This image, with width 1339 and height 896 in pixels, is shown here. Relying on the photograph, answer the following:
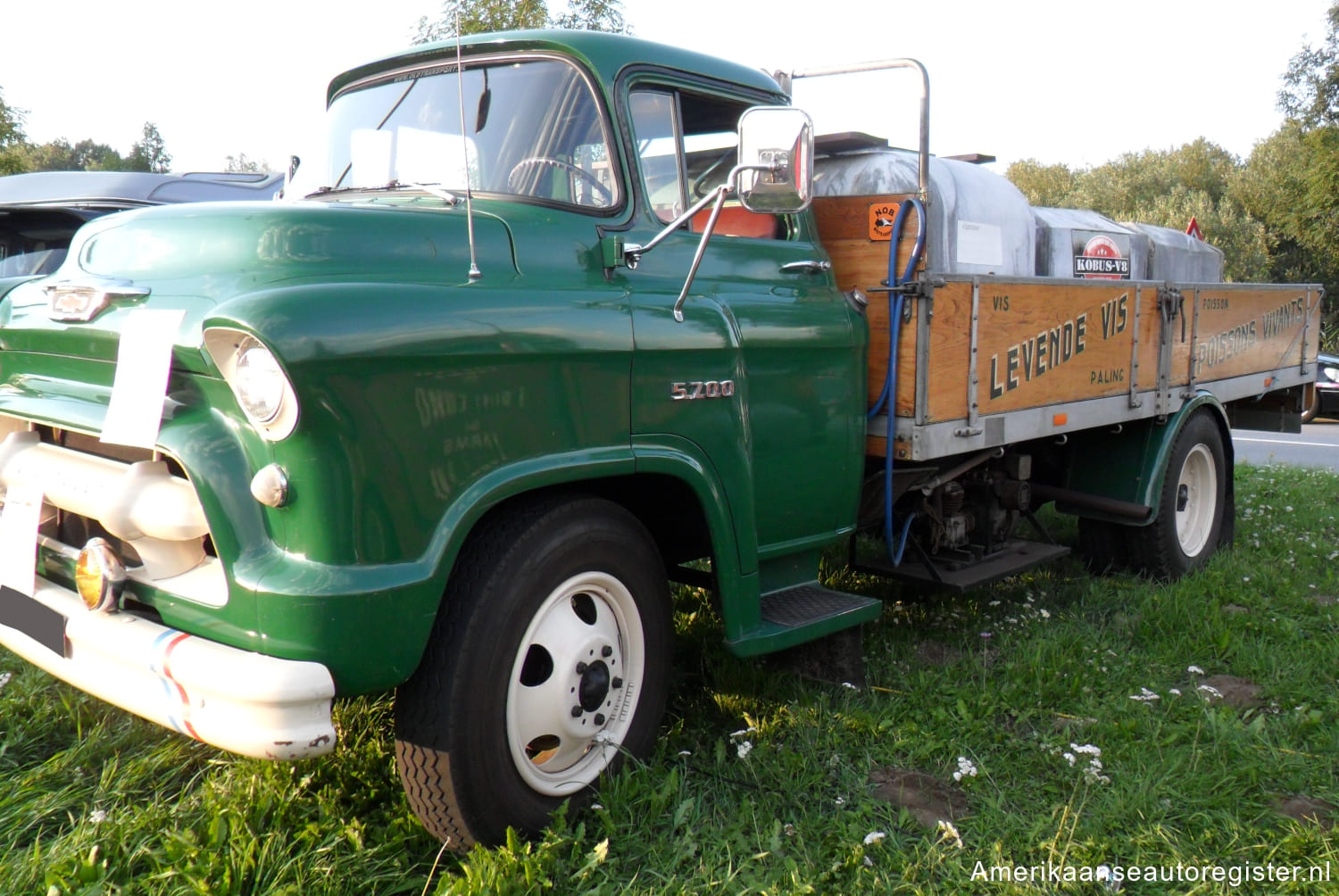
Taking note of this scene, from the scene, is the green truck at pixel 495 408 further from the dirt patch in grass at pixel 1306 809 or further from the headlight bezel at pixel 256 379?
the dirt patch in grass at pixel 1306 809

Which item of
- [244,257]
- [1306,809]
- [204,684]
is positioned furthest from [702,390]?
[1306,809]

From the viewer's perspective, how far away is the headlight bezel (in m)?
2.26

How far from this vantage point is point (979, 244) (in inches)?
176

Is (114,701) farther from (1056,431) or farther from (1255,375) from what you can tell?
(1255,375)

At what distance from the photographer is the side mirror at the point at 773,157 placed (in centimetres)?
292

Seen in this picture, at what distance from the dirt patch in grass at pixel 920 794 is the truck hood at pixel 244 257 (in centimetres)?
186

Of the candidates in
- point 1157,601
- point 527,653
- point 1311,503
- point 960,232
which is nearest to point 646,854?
point 527,653

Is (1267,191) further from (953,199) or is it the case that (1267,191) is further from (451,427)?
(451,427)

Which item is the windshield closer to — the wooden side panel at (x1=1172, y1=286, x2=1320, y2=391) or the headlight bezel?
the headlight bezel

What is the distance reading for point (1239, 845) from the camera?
9.67ft

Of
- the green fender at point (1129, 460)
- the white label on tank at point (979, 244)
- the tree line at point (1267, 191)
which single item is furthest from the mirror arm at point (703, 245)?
the tree line at point (1267, 191)

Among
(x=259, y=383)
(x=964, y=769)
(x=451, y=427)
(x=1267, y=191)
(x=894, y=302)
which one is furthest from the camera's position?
(x=1267, y=191)

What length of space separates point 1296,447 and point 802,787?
1294 cm

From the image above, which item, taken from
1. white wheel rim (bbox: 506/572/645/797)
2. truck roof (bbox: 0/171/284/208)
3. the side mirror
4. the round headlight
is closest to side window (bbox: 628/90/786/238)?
the side mirror
